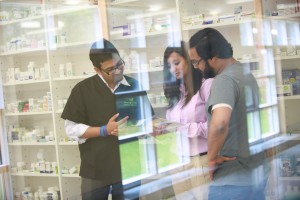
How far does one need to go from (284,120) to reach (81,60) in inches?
58.8

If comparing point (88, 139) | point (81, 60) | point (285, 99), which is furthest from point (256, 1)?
point (81, 60)

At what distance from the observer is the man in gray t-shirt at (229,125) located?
5.22 ft

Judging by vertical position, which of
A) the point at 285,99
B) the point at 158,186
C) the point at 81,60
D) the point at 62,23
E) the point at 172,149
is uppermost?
the point at 62,23

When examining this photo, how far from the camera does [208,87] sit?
165 cm

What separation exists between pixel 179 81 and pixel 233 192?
0.57 meters

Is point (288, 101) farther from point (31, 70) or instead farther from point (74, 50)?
point (31, 70)

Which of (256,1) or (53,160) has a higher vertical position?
(256,1)

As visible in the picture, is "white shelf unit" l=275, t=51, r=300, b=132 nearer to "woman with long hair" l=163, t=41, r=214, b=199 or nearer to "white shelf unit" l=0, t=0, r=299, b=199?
"white shelf unit" l=0, t=0, r=299, b=199

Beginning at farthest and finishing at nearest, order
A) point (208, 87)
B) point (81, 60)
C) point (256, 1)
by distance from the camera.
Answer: point (81, 60)
point (256, 1)
point (208, 87)

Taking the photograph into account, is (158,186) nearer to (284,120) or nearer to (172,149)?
(172,149)

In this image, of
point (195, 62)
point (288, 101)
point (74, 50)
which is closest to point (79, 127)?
point (195, 62)

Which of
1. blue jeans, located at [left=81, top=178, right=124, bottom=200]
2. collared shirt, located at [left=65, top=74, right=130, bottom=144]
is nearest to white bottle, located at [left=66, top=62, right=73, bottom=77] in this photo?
collared shirt, located at [left=65, top=74, right=130, bottom=144]

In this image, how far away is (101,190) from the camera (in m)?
2.28

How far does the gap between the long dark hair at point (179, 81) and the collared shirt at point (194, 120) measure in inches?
1.3
